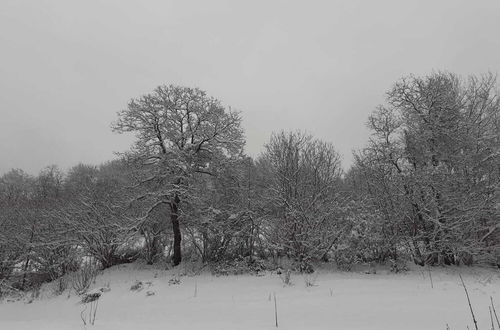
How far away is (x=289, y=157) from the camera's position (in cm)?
1655

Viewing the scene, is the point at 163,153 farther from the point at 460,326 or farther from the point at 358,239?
the point at 460,326

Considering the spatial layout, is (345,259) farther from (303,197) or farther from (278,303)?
(278,303)

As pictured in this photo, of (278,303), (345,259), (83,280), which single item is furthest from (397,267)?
(83,280)

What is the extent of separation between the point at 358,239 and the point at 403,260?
210 cm

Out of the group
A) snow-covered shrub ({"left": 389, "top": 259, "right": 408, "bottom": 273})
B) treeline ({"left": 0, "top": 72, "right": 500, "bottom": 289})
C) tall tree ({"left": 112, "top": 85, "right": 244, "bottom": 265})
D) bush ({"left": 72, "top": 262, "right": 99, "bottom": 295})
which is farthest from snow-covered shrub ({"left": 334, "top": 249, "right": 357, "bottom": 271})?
bush ({"left": 72, "top": 262, "right": 99, "bottom": 295})

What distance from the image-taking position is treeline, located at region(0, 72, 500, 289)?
554 inches

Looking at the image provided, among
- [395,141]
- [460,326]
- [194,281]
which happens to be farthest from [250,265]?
[460,326]

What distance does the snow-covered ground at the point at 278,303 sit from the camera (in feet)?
23.2

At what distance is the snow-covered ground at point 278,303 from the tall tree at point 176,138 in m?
4.57

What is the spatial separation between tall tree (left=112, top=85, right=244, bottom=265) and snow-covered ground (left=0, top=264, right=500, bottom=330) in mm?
4569

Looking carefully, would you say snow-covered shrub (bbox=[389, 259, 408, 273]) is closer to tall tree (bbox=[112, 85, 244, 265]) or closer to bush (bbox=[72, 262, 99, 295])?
tall tree (bbox=[112, 85, 244, 265])

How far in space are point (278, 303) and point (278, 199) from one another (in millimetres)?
6819

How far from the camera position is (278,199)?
1583 centimetres

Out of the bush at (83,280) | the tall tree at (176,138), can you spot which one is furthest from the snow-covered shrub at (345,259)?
the bush at (83,280)
